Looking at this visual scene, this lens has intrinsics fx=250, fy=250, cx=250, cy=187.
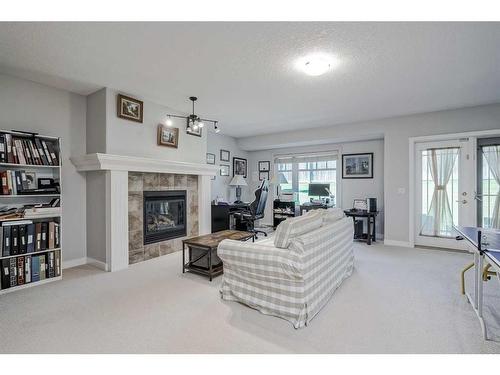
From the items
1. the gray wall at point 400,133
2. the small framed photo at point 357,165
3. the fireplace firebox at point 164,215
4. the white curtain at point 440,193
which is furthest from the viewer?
the small framed photo at point 357,165

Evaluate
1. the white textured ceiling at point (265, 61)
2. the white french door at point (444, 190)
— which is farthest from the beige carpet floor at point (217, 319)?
the white textured ceiling at point (265, 61)

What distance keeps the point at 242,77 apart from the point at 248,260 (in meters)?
2.14

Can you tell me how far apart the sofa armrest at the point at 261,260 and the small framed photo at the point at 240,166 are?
4310 mm

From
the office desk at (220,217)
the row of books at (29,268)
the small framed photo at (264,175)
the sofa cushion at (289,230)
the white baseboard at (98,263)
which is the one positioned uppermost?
Result: the small framed photo at (264,175)

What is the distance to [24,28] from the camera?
206cm

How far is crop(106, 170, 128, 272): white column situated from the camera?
334 centimetres

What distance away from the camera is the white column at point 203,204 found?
475 centimetres

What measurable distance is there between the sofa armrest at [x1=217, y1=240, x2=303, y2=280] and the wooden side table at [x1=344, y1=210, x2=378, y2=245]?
3352 millimetres

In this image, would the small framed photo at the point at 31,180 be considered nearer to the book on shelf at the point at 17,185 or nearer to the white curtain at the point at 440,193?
the book on shelf at the point at 17,185

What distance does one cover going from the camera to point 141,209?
148 inches

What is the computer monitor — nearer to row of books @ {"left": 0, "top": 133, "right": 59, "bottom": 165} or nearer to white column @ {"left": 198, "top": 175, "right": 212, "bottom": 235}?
white column @ {"left": 198, "top": 175, "right": 212, "bottom": 235}

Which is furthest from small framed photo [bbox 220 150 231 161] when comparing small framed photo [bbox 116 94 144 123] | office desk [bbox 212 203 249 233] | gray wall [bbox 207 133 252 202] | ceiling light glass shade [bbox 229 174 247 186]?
small framed photo [bbox 116 94 144 123]
